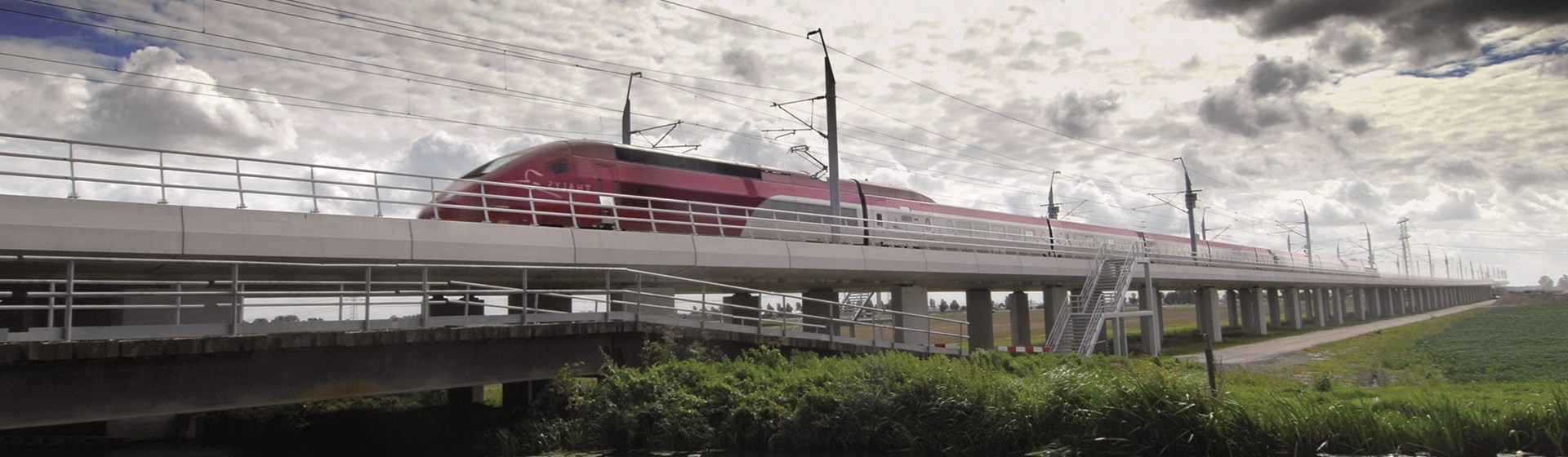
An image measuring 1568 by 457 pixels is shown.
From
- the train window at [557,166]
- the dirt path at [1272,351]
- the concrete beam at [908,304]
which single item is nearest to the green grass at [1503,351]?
the dirt path at [1272,351]

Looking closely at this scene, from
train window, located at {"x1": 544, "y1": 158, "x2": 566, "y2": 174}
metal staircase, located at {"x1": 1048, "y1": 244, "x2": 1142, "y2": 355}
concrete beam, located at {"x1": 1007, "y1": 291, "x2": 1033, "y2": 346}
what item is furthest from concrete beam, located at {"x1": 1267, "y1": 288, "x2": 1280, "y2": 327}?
train window, located at {"x1": 544, "y1": 158, "x2": 566, "y2": 174}

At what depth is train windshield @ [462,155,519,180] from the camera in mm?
24484

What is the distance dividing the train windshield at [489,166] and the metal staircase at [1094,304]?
1736 centimetres

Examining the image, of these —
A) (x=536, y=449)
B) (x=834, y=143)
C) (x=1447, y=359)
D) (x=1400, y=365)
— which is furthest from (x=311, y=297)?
(x=1447, y=359)

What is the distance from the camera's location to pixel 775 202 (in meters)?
29.8

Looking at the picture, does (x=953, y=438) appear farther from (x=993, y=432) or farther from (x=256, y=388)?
(x=256, y=388)

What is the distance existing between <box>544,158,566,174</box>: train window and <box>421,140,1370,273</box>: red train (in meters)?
0.02

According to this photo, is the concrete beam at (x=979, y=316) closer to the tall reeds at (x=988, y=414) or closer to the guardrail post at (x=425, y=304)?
Answer: the tall reeds at (x=988, y=414)

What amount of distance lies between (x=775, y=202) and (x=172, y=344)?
19743 millimetres

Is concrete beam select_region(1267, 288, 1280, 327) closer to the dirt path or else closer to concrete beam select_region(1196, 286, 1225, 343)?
the dirt path

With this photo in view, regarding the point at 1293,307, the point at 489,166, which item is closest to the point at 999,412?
the point at 489,166

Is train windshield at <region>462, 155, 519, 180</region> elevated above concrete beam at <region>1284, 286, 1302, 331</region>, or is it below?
above

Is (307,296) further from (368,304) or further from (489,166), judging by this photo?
(489,166)

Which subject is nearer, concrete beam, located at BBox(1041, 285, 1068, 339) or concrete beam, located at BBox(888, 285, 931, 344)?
concrete beam, located at BBox(888, 285, 931, 344)
